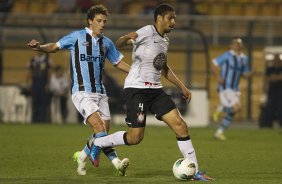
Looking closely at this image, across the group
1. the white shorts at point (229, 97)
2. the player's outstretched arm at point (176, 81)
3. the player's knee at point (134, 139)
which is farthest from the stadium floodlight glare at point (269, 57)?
the player's knee at point (134, 139)

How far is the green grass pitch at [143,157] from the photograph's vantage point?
1105 centimetres

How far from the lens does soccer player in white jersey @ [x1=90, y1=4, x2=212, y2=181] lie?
432 inches

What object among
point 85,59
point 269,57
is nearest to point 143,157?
point 85,59

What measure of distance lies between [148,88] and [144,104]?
8.3 inches

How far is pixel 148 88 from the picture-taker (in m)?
11.1

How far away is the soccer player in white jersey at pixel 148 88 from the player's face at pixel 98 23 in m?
0.67

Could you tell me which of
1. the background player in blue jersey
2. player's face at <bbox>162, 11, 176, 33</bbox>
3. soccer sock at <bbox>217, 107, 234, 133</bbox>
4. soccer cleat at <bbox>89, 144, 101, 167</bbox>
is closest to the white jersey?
player's face at <bbox>162, 11, 176, 33</bbox>

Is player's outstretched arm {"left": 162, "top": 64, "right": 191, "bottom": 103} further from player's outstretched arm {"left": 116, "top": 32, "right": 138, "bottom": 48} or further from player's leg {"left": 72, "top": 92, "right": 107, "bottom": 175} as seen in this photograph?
player's leg {"left": 72, "top": 92, "right": 107, "bottom": 175}

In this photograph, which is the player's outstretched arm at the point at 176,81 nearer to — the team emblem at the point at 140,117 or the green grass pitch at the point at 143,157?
the team emblem at the point at 140,117

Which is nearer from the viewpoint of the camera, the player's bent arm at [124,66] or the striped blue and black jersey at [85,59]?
the striped blue and black jersey at [85,59]

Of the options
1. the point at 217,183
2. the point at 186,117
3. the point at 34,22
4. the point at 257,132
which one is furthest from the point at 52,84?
the point at 217,183

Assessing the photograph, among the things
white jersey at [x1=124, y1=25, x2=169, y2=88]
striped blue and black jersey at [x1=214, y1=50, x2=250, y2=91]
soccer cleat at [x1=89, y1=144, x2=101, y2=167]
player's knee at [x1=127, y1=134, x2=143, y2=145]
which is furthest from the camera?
striped blue and black jersey at [x1=214, y1=50, x2=250, y2=91]

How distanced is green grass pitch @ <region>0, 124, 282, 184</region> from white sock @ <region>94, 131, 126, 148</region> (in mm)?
422

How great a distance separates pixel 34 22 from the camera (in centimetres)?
2609
